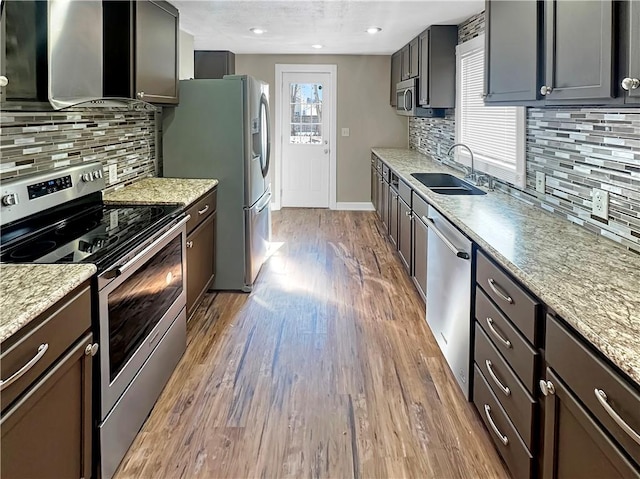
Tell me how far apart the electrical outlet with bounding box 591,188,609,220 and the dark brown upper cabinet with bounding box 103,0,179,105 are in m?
2.38

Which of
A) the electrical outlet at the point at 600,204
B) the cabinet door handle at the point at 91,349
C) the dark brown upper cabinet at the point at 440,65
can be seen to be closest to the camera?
the cabinet door handle at the point at 91,349

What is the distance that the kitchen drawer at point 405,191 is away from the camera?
170 inches

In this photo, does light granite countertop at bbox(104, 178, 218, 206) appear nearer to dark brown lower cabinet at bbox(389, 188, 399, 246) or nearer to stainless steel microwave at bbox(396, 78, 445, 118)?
dark brown lower cabinet at bbox(389, 188, 399, 246)

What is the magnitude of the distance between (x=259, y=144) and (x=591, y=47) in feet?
9.95

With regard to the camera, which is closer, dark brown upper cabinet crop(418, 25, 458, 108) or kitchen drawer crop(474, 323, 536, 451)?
kitchen drawer crop(474, 323, 536, 451)

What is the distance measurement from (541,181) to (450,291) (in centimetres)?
82

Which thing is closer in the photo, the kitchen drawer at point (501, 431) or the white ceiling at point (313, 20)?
the kitchen drawer at point (501, 431)

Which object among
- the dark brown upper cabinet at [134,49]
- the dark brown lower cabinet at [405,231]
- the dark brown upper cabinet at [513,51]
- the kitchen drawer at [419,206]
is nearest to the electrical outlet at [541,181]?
the dark brown upper cabinet at [513,51]

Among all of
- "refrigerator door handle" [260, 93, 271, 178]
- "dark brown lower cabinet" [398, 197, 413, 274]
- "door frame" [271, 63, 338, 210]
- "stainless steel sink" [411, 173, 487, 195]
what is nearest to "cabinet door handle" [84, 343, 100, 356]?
"dark brown lower cabinet" [398, 197, 413, 274]

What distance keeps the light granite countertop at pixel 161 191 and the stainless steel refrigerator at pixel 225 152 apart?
0.16m

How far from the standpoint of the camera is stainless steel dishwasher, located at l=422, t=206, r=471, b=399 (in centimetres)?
256

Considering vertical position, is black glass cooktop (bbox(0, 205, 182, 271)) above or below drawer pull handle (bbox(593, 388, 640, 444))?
above

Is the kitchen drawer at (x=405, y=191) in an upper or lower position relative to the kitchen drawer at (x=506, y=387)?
upper

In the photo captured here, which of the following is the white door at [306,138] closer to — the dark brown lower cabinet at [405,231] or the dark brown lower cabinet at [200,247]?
the dark brown lower cabinet at [405,231]
